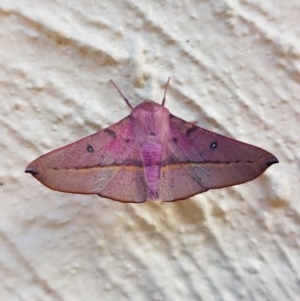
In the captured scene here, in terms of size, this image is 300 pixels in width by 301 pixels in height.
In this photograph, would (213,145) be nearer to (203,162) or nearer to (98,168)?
(203,162)

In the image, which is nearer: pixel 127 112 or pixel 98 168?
pixel 98 168

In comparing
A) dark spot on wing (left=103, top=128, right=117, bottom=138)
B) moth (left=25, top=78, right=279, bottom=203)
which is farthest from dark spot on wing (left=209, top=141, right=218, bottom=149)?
dark spot on wing (left=103, top=128, right=117, bottom=138)

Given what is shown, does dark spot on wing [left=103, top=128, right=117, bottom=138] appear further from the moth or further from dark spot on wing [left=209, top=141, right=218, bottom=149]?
dark spot on wing [left=209, top=141, right=218, bottom=149]

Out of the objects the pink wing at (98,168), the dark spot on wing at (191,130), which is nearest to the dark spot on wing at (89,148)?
the pink wing at (98,168)

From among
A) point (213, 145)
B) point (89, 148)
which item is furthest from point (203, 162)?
point (89, 148)

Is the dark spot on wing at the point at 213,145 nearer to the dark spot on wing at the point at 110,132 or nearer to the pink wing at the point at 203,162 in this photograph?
the pink wing at the point at 203,162
